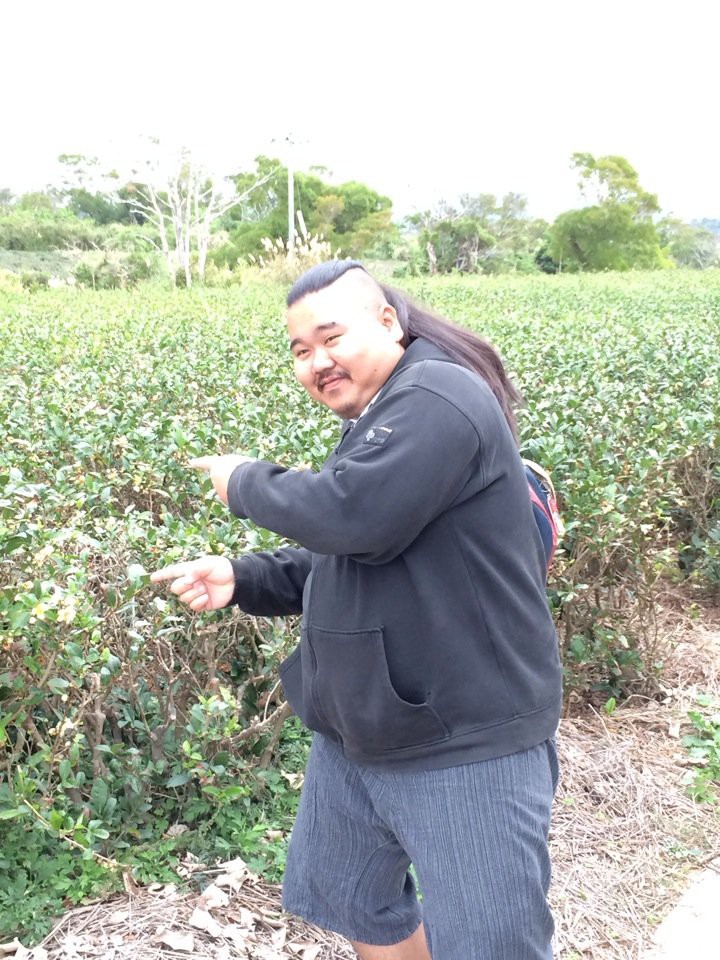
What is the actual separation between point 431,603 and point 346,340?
0.44m

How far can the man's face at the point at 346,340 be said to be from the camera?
5.20ft

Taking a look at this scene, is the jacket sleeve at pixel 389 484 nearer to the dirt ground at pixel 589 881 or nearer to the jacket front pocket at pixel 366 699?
the jacket front pocket at pixel 366 699

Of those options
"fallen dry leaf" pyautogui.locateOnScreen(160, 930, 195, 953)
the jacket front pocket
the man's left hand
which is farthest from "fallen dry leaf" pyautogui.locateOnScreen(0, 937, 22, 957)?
the man's left hand

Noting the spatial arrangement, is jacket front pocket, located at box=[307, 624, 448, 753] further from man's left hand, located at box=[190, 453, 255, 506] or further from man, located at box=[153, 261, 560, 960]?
man's left hand, located at box=[190, 453, 255, 506]

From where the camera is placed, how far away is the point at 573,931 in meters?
2.57

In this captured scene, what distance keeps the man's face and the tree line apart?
35509 mm

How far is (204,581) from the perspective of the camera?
1.82 m

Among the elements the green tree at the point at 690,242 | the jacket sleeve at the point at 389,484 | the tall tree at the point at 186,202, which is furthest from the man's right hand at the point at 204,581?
the green tree at the point at 690,242

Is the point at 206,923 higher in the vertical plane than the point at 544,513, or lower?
lower

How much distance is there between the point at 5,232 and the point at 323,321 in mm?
45075

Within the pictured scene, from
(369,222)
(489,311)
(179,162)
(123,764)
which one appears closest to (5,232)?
(179,162)

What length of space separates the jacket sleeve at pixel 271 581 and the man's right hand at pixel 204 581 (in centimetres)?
2

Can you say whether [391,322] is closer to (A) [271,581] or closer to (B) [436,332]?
(B) [436,332]

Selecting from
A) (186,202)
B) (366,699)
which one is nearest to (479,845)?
(366,699)
